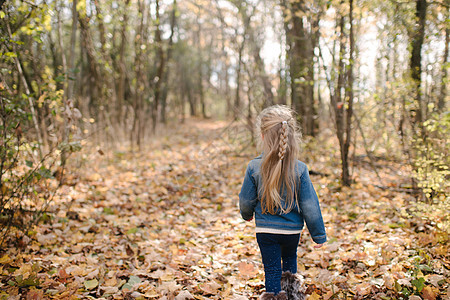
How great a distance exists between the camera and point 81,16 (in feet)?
20.7

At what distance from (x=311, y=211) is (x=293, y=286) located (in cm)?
75

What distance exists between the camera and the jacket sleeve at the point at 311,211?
7.73 ft

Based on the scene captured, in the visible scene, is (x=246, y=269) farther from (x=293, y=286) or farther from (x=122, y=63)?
(x=122, y=63)

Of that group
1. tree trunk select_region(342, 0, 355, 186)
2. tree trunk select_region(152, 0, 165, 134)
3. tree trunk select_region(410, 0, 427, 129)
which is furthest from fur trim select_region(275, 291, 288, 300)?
tree trunk select_region(152, 0, 165, 134)

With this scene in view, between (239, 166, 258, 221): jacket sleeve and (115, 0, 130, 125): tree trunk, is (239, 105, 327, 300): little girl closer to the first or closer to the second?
(239, 166, 258, 221): jacket sleeve

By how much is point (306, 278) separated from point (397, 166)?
494cm

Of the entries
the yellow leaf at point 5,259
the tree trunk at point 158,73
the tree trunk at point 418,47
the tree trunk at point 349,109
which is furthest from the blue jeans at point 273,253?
the tree trunk at point 158,73

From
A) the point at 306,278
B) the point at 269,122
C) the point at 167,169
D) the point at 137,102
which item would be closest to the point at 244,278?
the point at 306,278

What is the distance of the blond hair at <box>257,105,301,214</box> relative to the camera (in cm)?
235

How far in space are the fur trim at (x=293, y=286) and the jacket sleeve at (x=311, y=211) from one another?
0.51 m

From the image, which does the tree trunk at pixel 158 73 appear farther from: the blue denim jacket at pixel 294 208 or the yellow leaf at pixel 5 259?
the blue denim jacket at pixel 294 208

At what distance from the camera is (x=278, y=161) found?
93.2 inches

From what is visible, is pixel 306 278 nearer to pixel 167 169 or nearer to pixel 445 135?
pixel 445 135

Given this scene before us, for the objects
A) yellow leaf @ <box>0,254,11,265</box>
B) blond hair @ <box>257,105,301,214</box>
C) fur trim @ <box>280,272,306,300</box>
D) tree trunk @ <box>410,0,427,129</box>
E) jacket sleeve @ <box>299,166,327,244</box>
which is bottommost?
fur trim @ <box>280,272,306,300</box>
